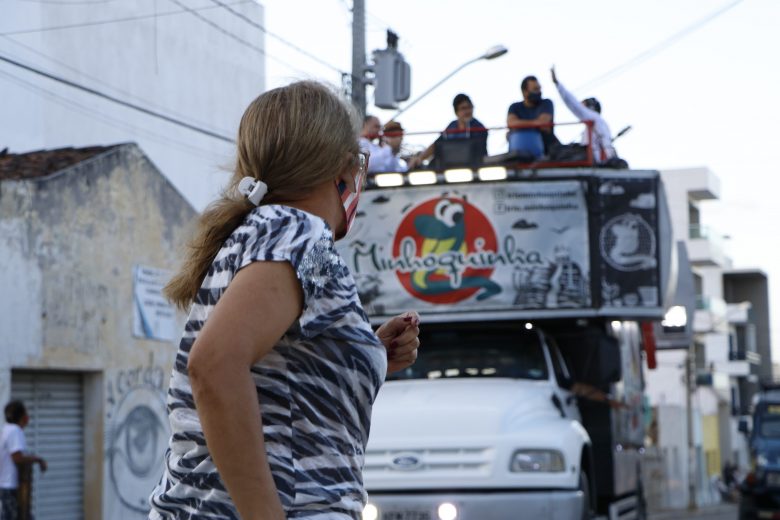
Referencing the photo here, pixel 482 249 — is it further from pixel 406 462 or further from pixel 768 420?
pixel 768 420

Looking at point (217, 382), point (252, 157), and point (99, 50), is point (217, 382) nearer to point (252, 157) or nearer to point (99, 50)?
point (252, 157)

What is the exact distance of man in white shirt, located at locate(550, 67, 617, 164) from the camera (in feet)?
40.9

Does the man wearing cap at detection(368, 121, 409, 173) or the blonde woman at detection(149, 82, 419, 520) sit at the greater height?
→ the man wearing cap at detection(368, 121, 409, 173)

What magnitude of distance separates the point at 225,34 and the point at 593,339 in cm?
3142

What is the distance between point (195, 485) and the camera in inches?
100

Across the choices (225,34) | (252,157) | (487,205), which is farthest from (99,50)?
(252,157)

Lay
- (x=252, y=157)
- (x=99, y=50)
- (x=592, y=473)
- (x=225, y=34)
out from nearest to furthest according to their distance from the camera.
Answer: (x=252, y=157) → (x=592, y=473) → (x=99, y=50) → (x=225, y=34)

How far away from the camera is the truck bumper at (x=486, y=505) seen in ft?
32.6

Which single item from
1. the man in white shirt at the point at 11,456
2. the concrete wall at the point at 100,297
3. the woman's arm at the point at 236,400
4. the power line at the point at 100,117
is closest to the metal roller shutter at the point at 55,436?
the concrete wall at the point at 100,297

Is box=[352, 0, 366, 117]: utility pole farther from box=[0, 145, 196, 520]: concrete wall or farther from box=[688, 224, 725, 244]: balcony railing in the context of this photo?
box=[688, 224, 725, 244]: balcony railing

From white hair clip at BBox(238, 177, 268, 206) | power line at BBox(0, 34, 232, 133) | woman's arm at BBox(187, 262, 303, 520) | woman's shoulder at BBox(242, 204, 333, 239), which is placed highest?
power line at BBox(0, 34, 232, 133)

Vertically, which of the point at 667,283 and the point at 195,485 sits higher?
the point at 667,283

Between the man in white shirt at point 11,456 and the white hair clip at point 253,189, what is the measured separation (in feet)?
38.8

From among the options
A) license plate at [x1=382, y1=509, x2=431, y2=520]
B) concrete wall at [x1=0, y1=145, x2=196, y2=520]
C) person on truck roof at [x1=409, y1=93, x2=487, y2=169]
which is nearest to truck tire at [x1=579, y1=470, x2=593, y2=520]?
license plate at [x1=382, y1=509, x2=431, y2=520]
